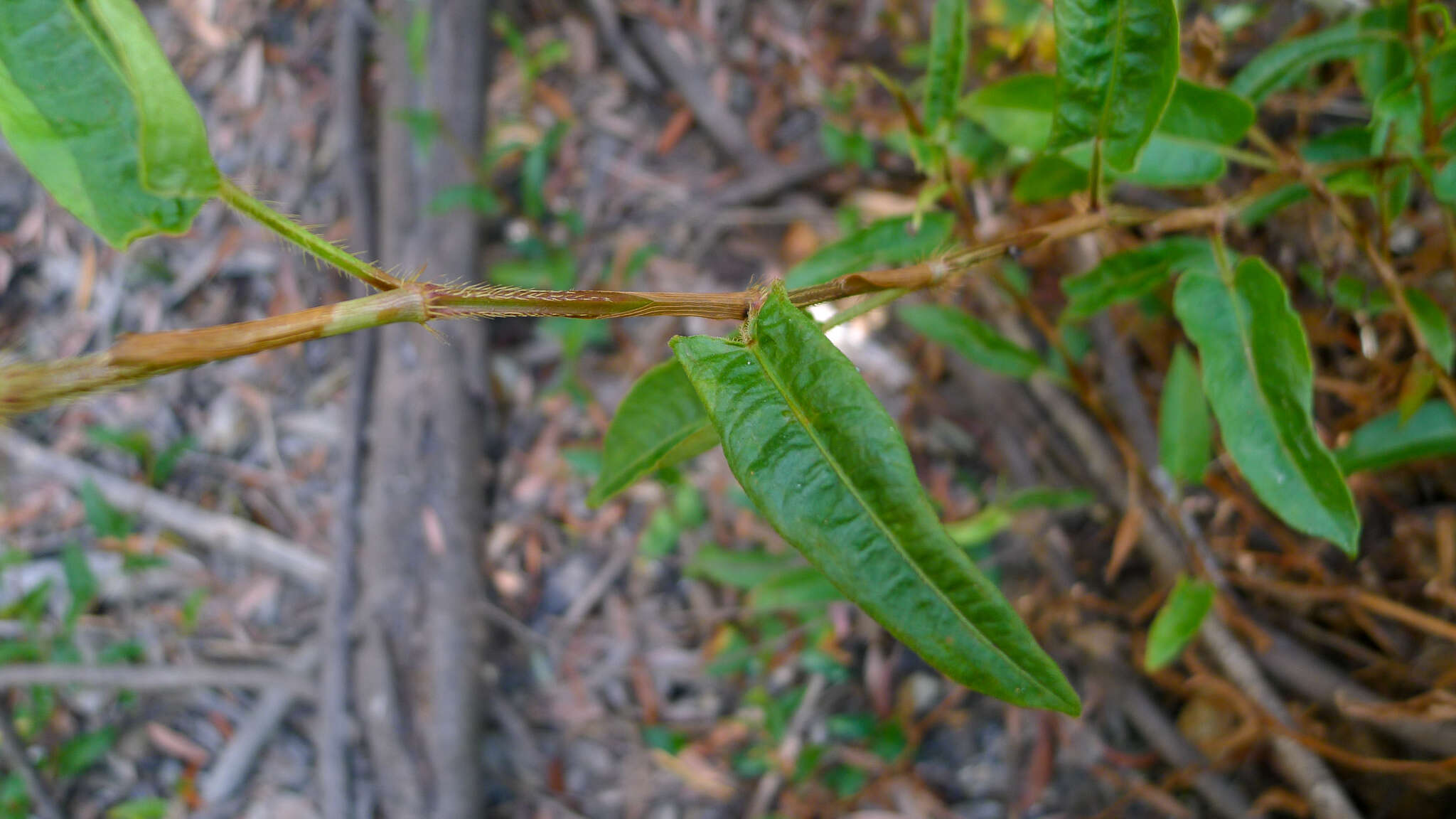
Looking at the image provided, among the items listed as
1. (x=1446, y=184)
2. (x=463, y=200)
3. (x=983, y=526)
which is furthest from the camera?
(x=463, y=200)

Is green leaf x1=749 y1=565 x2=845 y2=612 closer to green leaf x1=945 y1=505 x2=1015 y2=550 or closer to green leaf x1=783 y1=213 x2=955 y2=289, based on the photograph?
green leaf x1=945 y1=505 x2=1015 y2=550

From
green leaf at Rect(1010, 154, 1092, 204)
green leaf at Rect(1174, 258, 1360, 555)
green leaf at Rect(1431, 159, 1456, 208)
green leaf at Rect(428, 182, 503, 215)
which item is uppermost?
green leaf at Rect(428, 182, 503, 215)

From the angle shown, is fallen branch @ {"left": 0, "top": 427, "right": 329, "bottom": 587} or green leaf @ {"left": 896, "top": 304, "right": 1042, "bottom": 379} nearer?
green leaf @ {"left": 896, "top": 304, "right": 1042, "bottom": 379}

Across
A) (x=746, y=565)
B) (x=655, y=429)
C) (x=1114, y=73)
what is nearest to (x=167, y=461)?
(x=746, y=565)

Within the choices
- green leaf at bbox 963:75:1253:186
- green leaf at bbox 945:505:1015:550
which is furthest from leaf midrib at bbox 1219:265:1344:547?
green leaf at bbox 945:505:1015:550

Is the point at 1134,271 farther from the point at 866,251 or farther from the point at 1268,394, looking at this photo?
the point at 866,251

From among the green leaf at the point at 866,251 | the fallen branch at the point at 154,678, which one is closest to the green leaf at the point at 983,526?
the green leaf at the point at 866,251
